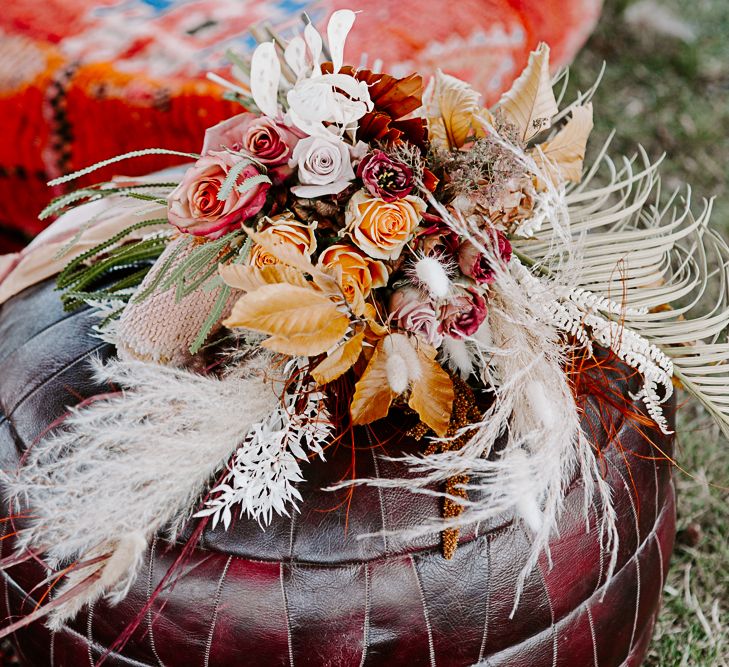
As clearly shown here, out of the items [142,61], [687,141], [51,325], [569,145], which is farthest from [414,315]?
[687,141]

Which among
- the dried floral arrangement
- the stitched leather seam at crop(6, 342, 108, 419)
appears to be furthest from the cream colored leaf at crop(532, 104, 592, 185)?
the stitched leather seam at crop(6, 342, 108, 419)

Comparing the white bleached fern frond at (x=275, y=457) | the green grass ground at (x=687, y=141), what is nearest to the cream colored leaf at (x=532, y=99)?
the white bleached fern frond at (x=275, y=457)

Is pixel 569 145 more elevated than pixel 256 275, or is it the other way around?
pixel 256 275

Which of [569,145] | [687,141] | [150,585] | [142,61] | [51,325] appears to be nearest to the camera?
[150,585]

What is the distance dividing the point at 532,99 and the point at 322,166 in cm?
31

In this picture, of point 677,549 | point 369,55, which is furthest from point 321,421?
point 369,55

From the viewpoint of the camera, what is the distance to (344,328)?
82cm

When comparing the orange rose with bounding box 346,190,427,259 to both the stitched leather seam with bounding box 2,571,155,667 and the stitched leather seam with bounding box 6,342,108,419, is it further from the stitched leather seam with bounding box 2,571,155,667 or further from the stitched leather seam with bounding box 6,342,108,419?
the stitched leather seam with bounding box 2,571,155,667

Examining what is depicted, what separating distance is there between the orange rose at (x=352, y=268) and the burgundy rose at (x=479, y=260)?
9cm

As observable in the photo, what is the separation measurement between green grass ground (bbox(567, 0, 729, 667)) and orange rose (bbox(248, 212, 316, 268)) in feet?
3.11

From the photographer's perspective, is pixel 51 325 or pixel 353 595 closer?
pixel 353 595

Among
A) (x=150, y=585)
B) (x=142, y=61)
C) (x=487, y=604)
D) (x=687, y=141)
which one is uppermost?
(x=142, y=61)

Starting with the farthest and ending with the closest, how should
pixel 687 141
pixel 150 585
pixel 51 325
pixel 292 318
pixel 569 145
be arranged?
pixel 687 141
pixel 51 325
pixel 569 145
pixel 150 585
pixel 292 318

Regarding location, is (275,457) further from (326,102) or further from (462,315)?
(326,102)
